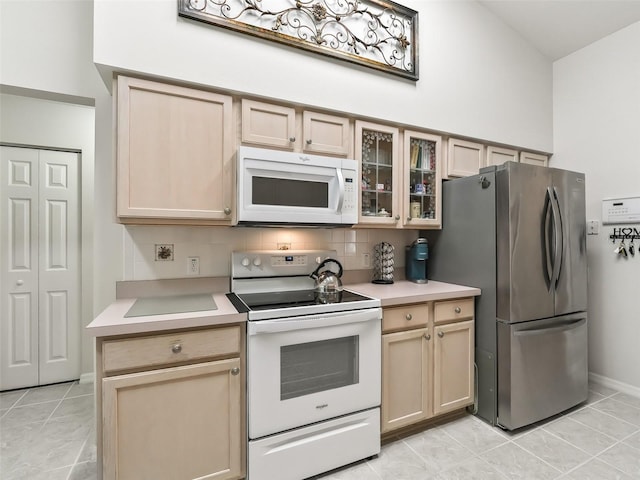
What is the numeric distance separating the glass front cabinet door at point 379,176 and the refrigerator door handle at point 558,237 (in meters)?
1.01

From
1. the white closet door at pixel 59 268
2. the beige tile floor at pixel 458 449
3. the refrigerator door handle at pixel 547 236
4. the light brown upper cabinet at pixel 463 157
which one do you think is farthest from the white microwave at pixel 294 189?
the white closet door at pixel 59 268

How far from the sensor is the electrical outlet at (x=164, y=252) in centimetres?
192

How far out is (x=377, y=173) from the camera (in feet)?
7.41

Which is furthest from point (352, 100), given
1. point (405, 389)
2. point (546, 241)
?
point (405, 389)

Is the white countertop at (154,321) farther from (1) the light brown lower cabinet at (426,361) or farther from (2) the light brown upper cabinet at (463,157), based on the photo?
(2) the light brown upper cabinet at (463,157)

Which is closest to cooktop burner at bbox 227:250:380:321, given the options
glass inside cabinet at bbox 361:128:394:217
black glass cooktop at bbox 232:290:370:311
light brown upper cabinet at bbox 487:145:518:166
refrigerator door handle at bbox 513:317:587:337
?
black glass cooktop at bbox 232:290:370:311

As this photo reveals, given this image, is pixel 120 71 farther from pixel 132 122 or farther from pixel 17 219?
pixel 17 219

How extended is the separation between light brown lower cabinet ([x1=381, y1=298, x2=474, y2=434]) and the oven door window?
0.80 ft

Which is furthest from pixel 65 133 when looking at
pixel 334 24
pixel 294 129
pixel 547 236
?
pixel 547 236

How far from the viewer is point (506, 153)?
9.07 ft

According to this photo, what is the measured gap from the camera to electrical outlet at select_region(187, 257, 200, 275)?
78.3 inches

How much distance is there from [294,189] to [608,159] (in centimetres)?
265

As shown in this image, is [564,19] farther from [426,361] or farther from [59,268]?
[59,268]

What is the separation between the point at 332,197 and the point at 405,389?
48.4 inches
